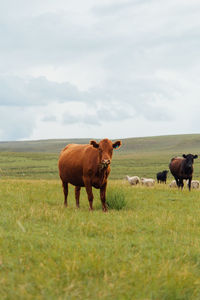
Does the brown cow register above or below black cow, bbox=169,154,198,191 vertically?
above

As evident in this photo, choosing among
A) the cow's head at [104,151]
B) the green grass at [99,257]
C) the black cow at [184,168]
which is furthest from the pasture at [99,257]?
the black cow at [184,168]

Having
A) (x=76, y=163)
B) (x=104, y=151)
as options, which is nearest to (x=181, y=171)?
(x=76, y=163)

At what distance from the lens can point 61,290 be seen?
12.5 feet

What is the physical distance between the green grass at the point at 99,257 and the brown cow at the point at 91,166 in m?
1.44

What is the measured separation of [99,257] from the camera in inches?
184

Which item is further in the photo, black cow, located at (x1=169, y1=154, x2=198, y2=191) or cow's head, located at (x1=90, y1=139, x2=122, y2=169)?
black cow, located at (x1=169, y1=154, x2=198, y2=191)

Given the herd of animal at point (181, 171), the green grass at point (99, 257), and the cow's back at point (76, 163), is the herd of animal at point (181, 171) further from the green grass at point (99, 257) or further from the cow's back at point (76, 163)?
the green grass at point (99, 257)

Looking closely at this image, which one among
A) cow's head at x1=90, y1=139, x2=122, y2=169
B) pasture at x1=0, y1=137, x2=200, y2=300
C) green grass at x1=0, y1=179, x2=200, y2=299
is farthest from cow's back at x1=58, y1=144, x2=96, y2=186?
green grass at x1=0, y1=179, x2=200, y2=299

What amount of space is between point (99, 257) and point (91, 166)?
201 inches

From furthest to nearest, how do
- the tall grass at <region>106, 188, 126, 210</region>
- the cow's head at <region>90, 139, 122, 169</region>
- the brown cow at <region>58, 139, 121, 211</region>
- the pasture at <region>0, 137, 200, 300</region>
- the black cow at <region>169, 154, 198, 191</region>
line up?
the black cow at <region>169, 154, 198, 191</region>, the tall grass at <region>106, 188, 126, 210</region>, the brown cow at <region>58, 139, 121, 211</region>, the cow's head at <region>90, 139, 122, 169</region>, the pasture at <region>0, 137, 200, 300</region>

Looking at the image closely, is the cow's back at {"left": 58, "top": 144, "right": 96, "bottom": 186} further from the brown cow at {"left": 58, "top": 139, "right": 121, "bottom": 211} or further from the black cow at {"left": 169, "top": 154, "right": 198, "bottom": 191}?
the black cow at {"left": 169, "top": 154, "right": 198, "bottom": 191}

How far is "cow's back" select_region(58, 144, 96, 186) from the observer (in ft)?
32.5

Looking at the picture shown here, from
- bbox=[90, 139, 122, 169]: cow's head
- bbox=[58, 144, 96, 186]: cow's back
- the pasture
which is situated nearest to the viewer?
the pasture

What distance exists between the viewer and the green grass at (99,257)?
153 inches
